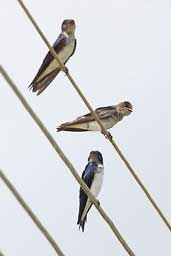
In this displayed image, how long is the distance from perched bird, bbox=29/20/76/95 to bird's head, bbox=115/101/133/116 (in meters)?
0.64

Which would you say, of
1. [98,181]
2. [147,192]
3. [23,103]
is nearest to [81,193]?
[98,181]

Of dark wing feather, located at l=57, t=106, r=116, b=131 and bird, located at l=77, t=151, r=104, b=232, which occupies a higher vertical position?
dark wing feather, located at l=57, t=106, r=116, b=131

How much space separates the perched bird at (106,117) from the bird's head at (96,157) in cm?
101

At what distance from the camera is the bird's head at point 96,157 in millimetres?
10148

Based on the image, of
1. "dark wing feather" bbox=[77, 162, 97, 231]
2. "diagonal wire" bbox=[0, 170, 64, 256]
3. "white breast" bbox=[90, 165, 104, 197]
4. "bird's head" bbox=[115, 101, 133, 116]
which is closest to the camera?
"diagonal wire" bbox=[0, 170, 64, 256]

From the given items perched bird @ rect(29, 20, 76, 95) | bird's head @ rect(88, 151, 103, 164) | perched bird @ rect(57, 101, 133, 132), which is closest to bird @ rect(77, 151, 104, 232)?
bird's head @ rect(88, 151, 103, 164)

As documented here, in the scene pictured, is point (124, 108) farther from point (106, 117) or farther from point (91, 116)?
point (91, 116)

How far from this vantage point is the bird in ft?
30.0

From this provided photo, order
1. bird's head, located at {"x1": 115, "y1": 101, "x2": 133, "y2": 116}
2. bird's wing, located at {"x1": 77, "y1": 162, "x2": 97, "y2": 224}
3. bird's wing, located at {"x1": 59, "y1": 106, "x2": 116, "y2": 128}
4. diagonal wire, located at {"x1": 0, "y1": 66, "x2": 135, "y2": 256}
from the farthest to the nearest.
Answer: bird's wing, located at {"x1": 77, "y1": 162, "x2": 97, "y2": 224}
bird's head, located at {"x1": 115, "y1": 101, "x2": 133, "y2": 116}
bird's wing, located at {"x1": 59, "y1": 106, "x2": 116, "y2": 128}
diagonal wire, located at {"x1": 0, "y1": 66, "x2": 135, "y2": 256}

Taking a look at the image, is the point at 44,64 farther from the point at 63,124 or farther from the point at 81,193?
the point at 81,193

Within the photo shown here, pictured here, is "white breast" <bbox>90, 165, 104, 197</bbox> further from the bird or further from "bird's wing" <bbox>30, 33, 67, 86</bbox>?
"bird's wing" <bbox>30, 33, 67, 86</bbox>

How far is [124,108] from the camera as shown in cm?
898

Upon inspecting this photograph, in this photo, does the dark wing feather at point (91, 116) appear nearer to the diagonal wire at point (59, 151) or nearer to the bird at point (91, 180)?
the bird at point (91, 180)

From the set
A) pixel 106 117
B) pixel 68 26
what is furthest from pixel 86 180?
pixel 68 26
